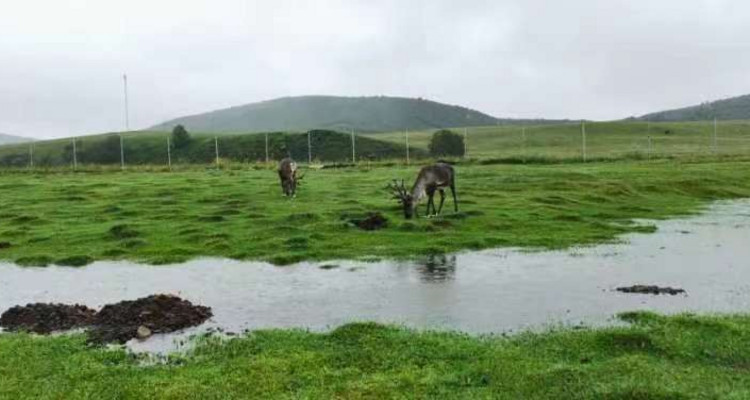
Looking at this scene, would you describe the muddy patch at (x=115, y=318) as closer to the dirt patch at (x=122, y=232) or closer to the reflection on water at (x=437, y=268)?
the reflection on water at (x=437, y=268)

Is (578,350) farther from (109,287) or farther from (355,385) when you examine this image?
(109,287)

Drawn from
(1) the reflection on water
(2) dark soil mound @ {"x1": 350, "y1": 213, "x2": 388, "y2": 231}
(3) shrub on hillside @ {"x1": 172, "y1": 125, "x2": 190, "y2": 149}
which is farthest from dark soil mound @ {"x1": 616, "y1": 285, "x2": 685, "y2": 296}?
(3) shrub on hillside @ {"x1": 172, "y1": 125, "x2": 190, "y2": 149}

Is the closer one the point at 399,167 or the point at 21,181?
the point at 21,181

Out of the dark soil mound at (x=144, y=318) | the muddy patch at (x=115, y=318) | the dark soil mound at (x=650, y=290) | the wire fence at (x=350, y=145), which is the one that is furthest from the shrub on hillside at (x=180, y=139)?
the dark soil mound at (x=650, y=290)

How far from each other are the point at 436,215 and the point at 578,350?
1796 centimetres

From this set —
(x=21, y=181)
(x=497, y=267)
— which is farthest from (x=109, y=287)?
(x=21, y=181)

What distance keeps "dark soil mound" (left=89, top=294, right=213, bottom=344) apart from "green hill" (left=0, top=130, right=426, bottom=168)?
232ft

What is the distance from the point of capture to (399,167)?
56.3 meters

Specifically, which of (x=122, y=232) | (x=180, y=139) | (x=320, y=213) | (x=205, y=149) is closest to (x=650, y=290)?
(x=320, y=213)

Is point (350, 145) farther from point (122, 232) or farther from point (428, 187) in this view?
point (122, 232)

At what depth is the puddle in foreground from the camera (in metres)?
15.0

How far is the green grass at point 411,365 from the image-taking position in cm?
1030

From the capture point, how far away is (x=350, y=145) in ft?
336

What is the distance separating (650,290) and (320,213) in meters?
15.4
